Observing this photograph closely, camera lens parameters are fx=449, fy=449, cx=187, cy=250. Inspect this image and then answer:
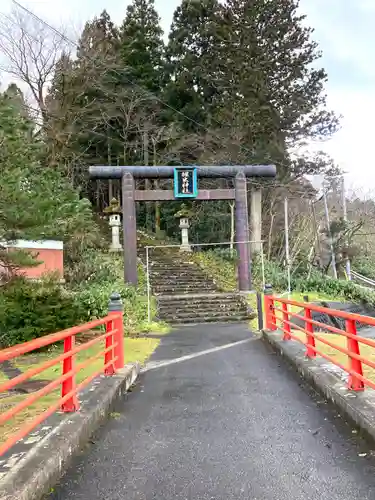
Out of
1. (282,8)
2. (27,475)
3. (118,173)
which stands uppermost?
(282,8)

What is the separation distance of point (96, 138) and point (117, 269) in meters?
13.3

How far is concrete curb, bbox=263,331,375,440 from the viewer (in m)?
3.43

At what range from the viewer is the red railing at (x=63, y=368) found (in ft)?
8.07

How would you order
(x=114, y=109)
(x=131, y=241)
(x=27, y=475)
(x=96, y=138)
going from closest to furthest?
1. (x=27, y=475)
2. (x=131, y=241)
3. (x=114, y=109)
4. (x=96, y=138)

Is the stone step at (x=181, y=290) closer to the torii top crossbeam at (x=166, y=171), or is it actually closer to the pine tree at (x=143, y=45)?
the torii top crossbeam at (x=166, y=171)

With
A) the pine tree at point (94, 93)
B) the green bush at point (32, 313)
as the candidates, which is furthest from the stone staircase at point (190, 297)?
the pine tree at point (94, 93)

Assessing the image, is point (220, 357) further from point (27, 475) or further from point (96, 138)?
point (96, 138)

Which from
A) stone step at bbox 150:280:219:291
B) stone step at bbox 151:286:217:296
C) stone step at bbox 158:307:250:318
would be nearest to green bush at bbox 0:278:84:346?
stone step at bbox 158:307:250:318

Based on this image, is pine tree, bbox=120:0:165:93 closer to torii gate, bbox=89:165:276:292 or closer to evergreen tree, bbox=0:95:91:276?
torii gate, bbox=89:165:276:292

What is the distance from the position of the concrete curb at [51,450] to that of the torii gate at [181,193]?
37.0ft

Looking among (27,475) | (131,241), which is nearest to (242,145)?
(131,241)

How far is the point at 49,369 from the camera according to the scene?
22.5 ft

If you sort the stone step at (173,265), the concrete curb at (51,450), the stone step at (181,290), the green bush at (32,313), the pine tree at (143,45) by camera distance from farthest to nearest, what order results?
1. the pine tree at (143,45)
2. the stone step at (173,265)
3. the stone step at (181,290)
4. the green bush at (32,313)
5. the concrete curb at (51,450)

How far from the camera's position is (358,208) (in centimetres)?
3011
